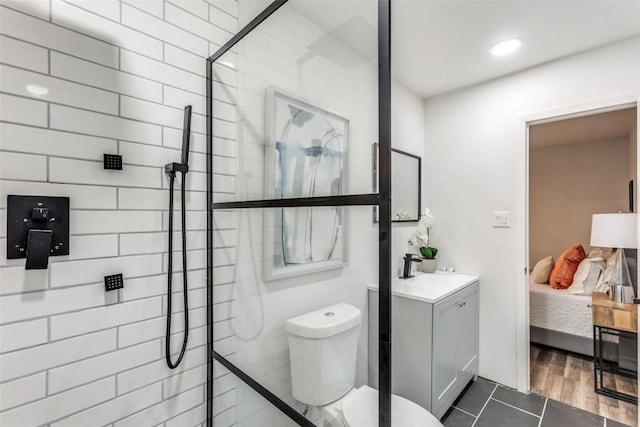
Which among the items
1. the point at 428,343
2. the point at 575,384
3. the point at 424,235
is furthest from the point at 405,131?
the point at 575,384

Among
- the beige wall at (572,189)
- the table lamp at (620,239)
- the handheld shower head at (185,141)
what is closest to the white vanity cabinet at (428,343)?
the table lamp at (620,239)

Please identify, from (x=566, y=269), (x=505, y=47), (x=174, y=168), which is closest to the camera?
(x=174, y=168)

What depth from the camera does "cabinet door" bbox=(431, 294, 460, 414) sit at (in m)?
1.84

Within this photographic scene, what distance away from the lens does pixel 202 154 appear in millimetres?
1325

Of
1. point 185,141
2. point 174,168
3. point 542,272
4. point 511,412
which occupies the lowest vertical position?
point 511,412

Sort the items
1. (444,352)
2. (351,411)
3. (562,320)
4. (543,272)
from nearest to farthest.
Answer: (351,411), (444,352), (562,320), (543,272)

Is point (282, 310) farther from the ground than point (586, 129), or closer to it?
closer to it

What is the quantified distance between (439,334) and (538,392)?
1.19 meters

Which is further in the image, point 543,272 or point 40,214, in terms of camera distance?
point 543,272

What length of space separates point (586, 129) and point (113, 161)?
474 centimetres

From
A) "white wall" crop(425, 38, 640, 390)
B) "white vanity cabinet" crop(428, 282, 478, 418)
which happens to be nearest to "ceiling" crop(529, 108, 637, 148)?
"white wall" crop(425, 38, 640, 390)

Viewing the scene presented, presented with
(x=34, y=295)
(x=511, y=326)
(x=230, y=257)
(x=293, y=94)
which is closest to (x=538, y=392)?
(x=511, y=326)

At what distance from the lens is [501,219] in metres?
2.42

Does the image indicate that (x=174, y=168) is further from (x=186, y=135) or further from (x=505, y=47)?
(x=505, y=47)
